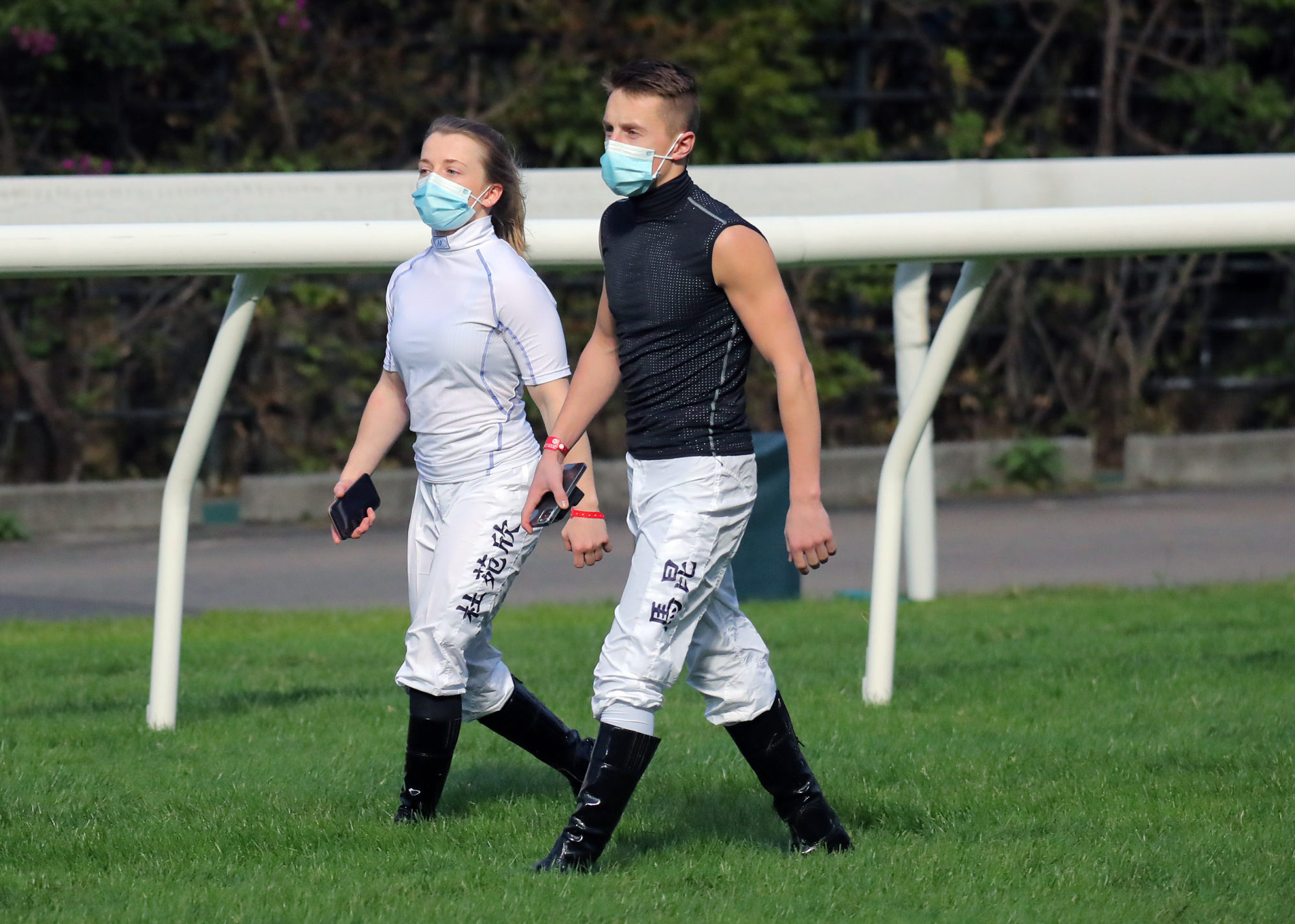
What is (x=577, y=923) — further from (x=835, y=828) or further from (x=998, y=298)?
(x=998, y=298)

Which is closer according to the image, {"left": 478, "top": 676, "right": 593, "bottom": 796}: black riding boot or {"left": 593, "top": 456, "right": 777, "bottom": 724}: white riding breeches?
{"left": 593, "top": 456, "right": 777, "bottom": 724}: white riding breeches

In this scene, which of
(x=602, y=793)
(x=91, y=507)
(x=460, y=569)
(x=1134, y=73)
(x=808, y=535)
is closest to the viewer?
(x=808, y=535)

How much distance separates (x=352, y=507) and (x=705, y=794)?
1147 mm

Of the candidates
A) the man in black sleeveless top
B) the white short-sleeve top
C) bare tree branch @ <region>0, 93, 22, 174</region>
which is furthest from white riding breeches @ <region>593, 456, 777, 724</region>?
bare tree branch @ <region>0, 93, 22, 174</region>

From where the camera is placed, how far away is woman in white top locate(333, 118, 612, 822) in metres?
4.12

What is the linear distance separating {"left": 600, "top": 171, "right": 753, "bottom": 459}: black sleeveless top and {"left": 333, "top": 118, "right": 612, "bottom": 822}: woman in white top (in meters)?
0.33

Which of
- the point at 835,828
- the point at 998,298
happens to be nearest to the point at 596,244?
the point at 835,828

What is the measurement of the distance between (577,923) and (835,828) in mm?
776

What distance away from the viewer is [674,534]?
3.73 meters

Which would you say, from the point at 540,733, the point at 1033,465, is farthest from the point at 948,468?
the point at 540,733

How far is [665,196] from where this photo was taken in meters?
3.77

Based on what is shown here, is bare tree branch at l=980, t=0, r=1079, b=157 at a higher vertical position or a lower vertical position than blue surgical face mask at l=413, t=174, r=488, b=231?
lower

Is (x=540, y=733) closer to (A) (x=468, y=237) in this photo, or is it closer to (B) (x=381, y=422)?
(B) (x=381, y=422)

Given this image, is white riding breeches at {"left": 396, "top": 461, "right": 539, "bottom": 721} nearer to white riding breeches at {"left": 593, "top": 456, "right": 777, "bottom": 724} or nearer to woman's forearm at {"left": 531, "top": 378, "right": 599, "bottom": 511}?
woman's forearm at {"left": 531, "top": 378, "right": 599, "bottom": 511}
